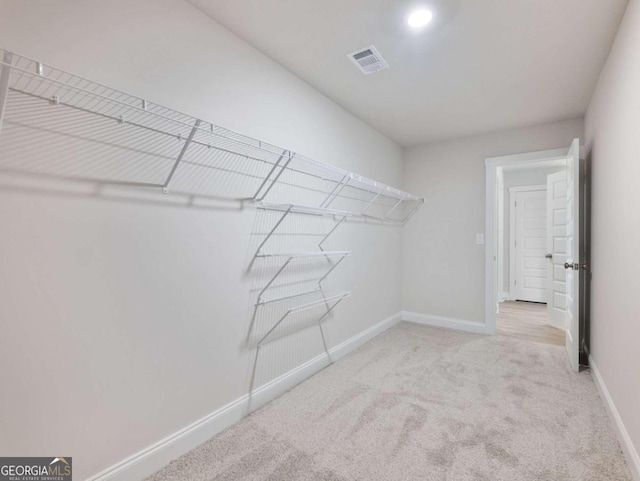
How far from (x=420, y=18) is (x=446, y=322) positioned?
328cm

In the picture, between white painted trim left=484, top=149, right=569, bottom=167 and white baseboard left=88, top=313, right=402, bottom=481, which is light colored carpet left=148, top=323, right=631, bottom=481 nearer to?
white baseboard left=88, top=313, right=402, bottom=481

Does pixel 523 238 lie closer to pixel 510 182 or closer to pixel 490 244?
pixel 510 182

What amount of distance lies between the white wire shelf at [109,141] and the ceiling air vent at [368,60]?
→ 89 centimetres

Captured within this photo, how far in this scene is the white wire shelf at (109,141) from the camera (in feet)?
3.61

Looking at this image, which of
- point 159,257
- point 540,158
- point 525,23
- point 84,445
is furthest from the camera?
point 540,158

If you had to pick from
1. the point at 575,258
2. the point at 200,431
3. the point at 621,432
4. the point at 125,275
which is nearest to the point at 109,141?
the point at 125,275

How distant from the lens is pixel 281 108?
88.1 inches

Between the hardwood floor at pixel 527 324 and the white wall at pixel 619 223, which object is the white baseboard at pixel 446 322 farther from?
the white wall at pixel 619 223

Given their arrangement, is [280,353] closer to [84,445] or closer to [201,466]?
[201,466]

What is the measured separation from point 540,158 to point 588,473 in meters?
2.92

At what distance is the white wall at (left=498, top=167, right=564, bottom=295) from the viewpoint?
18.2 ft

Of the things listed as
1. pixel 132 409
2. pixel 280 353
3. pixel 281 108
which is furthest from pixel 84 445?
pixel 281 108

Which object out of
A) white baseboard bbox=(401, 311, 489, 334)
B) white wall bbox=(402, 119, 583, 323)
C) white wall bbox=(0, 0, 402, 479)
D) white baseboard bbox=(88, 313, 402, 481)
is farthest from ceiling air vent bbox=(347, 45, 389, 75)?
white baseboard bbox=(401, 311, 489, 334)

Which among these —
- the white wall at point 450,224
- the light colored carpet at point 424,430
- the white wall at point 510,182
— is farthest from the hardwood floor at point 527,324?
the light colored carpet at point 424,430
